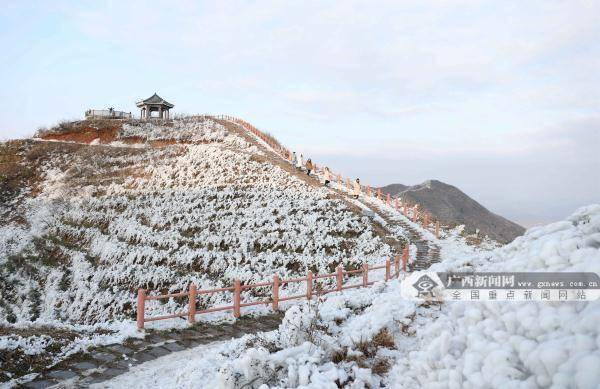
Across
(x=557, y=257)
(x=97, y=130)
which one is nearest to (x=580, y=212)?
(x=557, y=257)

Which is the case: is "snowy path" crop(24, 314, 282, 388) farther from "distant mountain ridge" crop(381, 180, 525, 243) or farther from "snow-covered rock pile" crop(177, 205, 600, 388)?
"distant mountain ridge" crop(381, 180, 525, 243)

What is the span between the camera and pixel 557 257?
5199 millimetres

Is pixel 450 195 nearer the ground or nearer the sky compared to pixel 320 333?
nearer the sky

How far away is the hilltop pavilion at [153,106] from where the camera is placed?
6284 centimetres

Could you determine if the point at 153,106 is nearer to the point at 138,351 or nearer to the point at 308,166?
the point at 308,166

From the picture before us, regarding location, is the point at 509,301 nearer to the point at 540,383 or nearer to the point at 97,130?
the point at 540,383

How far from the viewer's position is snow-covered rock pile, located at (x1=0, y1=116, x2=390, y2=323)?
22500 mm

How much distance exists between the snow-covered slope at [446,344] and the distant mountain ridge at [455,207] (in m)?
45.2

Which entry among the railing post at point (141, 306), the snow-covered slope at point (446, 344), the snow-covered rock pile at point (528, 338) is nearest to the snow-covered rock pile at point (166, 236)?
the railing post at point (141, 306)

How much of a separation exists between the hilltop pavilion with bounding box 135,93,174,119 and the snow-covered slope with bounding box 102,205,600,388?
2358 inches

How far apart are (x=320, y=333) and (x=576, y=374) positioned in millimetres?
4521

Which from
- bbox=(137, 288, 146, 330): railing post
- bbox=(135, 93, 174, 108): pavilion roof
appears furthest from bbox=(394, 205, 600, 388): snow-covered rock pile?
bbox=(135, 93, 174, 108): pavilion roof

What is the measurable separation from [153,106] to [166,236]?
138 ft

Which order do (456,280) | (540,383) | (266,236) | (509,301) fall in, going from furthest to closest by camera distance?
(266,236), (456,280), (509,301), (540,383)
